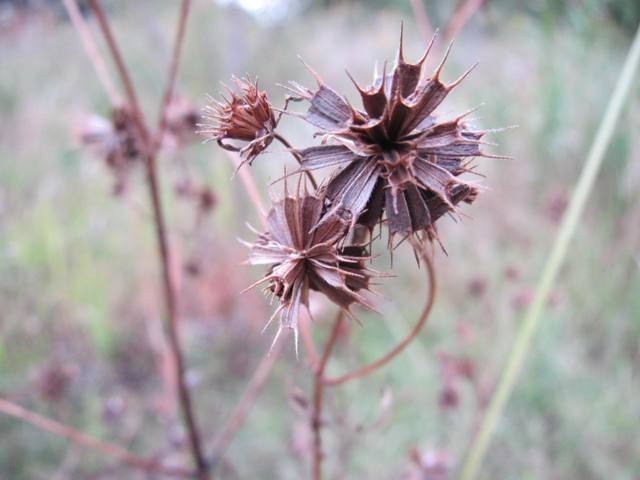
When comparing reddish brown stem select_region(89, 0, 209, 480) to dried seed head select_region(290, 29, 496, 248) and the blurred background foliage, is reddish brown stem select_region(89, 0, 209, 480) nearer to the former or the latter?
the blurred background foliage

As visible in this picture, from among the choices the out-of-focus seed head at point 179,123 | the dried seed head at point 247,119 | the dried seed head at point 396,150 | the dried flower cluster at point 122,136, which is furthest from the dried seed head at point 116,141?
the dried seed head at point 396,150

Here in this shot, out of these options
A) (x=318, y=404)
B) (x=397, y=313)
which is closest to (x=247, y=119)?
(x=318, y=404)

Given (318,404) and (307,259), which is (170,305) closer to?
(318,404)

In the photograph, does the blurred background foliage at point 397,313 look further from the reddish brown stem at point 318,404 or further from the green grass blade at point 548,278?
the green grass blade at point 548,278

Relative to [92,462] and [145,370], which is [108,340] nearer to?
[145,370]

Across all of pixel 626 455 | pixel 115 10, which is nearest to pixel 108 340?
pixel 626 455
